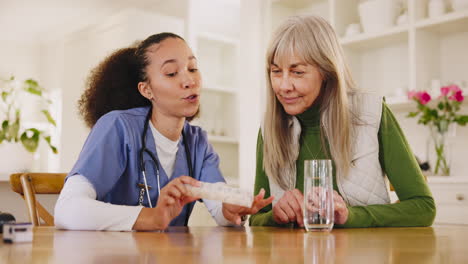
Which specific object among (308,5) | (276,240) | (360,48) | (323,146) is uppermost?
(308,5)

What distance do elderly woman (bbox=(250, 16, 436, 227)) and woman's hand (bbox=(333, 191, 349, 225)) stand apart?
0.16 m

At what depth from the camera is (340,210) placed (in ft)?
4.10

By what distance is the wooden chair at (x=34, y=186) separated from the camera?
5.37 ft

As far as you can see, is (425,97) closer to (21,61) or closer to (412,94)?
(412,94)

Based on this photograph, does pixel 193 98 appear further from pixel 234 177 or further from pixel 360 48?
pixel 234 177

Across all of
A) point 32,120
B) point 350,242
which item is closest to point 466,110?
point 350,242

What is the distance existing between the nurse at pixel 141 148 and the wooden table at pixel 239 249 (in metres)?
0.18

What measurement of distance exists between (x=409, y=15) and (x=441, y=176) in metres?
0.98

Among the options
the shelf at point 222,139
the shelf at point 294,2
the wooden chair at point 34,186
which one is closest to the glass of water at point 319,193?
the wooden chair at point 34,186

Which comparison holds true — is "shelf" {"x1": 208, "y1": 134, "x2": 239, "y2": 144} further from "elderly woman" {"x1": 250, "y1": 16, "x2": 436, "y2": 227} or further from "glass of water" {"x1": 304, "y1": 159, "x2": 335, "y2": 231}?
"glass of water" {"x1": 304, "y1": 159, "x2": 335, "y2": 231}

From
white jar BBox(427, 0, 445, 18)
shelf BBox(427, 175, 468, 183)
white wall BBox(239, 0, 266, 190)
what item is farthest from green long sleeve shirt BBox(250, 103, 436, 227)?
white wall BBox(239, 0, 266, 190)

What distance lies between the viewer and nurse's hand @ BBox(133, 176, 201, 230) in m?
1.16

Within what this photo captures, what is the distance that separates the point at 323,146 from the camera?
157 centimetres

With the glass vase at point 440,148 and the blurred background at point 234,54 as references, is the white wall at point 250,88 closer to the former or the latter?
the blurred background at point 234,54
